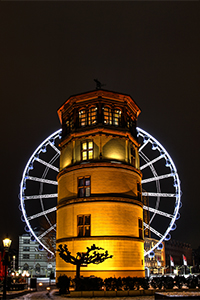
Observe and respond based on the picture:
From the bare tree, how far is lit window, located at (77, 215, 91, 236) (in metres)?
1.71

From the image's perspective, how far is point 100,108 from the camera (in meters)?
35.1

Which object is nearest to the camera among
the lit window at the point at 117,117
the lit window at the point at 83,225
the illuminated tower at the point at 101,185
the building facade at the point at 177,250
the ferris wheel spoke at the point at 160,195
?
the illuminated tower at the point at 101,185

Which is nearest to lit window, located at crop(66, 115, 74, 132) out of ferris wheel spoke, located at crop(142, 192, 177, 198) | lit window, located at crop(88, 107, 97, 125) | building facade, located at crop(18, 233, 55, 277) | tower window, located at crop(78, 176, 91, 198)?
lit window, located at crop(88, 107, 97, 125)

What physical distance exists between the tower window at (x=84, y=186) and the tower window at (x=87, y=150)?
207 cm

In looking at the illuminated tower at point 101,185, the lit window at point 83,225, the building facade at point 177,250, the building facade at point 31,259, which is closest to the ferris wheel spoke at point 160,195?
the illuminated tower at point 101,185

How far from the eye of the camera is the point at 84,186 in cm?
3322

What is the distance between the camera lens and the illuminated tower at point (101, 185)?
31.5 meters

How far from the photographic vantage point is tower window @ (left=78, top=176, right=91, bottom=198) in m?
33.2

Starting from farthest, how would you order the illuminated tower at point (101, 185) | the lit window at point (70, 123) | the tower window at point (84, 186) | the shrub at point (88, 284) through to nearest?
the lit window at point (70, 123) < the tower window at point (84, 186) < the illuminated tower at point (101, 185) < the shrub at point (88, 284)

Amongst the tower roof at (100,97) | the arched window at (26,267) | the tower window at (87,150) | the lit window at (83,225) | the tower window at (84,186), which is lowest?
the arched window at (26,267)

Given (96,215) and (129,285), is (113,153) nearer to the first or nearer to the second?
(96,215)

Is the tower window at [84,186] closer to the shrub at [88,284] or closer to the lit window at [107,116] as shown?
the lit window at [107,116]

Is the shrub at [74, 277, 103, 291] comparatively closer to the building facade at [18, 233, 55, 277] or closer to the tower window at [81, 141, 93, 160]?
the tower window at [81, 141, 93, 160]

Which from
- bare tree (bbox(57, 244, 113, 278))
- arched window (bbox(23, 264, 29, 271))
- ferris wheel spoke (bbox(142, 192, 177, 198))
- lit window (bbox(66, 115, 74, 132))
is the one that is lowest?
arched window (bbox(23, 264, 29, 271))
